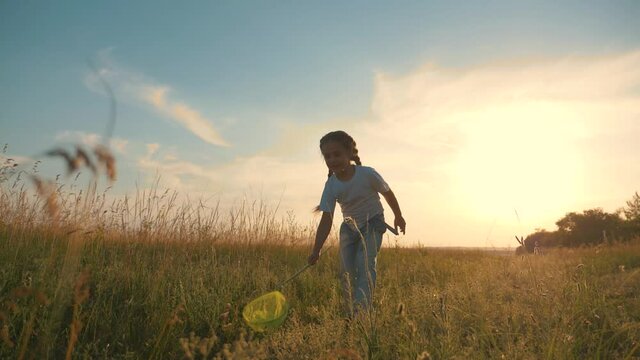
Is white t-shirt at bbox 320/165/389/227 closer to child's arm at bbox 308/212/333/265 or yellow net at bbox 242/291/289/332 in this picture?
child's arm at bbox 308/212/333/265

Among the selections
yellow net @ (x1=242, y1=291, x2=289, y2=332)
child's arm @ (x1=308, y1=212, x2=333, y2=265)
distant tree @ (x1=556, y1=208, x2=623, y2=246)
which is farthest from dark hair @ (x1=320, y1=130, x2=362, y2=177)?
distant tree @ (x1=556, y1=208, x2=623, y2=246)

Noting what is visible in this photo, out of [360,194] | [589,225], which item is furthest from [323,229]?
[589,225]

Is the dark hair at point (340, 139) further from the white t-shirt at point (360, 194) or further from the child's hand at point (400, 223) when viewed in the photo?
the child's hand at point (400, 223)

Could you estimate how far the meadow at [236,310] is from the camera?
2.26 m

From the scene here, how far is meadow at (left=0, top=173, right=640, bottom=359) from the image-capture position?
7.41 feet

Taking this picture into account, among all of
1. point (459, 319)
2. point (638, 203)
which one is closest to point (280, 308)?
point (459, 319)

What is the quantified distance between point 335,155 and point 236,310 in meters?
1.81

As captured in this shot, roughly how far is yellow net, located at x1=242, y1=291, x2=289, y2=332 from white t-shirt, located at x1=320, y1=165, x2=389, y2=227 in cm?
123

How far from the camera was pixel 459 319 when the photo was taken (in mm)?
3639

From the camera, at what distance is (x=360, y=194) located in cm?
433

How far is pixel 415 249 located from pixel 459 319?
8.30m

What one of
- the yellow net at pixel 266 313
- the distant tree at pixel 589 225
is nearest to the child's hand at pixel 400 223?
the yellow net at pixel 266 313

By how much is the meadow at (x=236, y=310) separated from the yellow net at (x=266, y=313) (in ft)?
0.30

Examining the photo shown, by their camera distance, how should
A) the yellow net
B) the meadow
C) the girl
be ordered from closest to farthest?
1. the meadow
2. the yellow net
3. the girl
